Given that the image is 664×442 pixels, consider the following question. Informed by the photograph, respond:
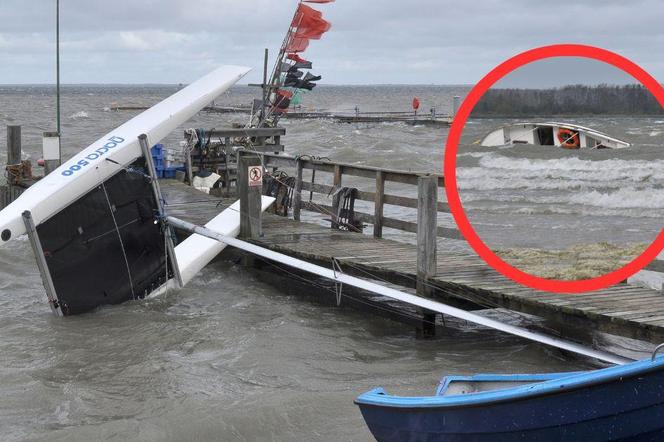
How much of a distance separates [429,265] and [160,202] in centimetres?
327

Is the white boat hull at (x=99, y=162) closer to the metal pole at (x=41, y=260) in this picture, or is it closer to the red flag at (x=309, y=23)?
the metal pole at (x=41, y=260)

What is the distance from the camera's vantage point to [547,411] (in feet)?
17.1

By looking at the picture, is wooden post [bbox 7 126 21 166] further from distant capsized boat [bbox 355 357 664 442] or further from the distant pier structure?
distant capsized boat [bbox 355 357 664 442]

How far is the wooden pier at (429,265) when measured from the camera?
7688 mm

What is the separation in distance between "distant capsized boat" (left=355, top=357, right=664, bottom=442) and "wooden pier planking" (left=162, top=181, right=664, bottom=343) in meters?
2.02

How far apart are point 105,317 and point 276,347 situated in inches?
85.0

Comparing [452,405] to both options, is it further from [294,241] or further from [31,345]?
[294,241]

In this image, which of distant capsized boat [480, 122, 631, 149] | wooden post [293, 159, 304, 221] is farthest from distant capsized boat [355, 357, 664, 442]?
wooden post [293, 159, 304, 221]

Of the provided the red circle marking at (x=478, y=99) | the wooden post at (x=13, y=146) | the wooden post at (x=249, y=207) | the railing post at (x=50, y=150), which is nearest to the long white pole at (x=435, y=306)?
the red circle marking at (x=478, y=99)

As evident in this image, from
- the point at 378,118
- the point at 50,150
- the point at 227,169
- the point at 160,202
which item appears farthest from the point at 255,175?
the point at 378,118

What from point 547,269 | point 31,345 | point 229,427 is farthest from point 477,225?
point 31,345

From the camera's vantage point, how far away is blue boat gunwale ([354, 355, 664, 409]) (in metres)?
4.93

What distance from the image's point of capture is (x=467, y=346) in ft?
29.7

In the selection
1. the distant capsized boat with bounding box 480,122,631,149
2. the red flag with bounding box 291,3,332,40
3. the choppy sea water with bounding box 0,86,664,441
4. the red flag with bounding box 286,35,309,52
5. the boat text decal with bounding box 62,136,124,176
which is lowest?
the choppy sea water with bounding box 0,86,664,441
